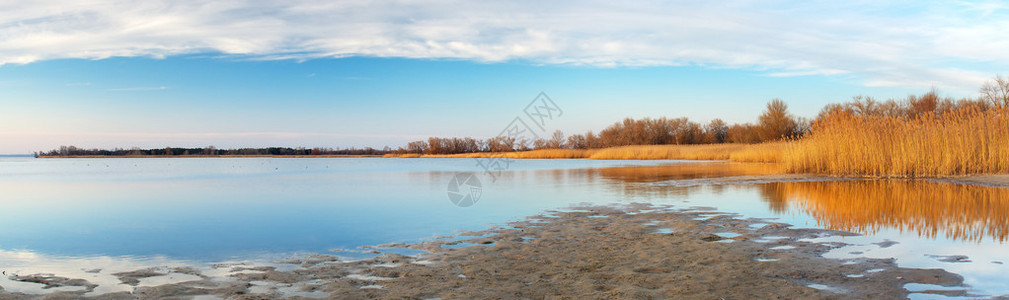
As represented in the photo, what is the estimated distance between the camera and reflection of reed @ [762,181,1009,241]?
18.4 feet

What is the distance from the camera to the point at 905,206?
7.38m

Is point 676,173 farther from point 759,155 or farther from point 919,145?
point 759,155

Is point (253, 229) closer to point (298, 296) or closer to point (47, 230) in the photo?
point (47, 230)

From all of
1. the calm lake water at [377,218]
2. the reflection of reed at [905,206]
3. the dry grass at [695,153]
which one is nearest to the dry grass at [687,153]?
the dry grass at [695,153]

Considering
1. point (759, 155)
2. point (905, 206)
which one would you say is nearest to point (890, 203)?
point (905, 206)

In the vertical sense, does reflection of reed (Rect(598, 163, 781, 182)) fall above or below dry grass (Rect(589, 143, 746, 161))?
below

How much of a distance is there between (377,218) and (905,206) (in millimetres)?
6245

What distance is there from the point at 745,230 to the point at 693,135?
5019 cm

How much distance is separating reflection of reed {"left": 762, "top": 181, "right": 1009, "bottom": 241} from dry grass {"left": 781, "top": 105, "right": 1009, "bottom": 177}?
1.93 metres

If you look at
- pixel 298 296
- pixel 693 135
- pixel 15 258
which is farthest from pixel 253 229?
pixel 693 135

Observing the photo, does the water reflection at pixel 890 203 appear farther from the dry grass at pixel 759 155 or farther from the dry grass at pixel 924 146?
the dry grass at pixel 759 155

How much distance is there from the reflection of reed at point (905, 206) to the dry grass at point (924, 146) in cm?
193

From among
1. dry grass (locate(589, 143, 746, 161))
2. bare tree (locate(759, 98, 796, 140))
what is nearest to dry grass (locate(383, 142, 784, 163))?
dry grass (locate(589, 143, 746, 161))

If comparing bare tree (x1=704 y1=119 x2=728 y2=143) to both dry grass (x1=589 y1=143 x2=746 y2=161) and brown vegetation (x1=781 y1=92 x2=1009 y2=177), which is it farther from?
brown vegetation (x1=781 y1=92 x2=1009 y2=177)
